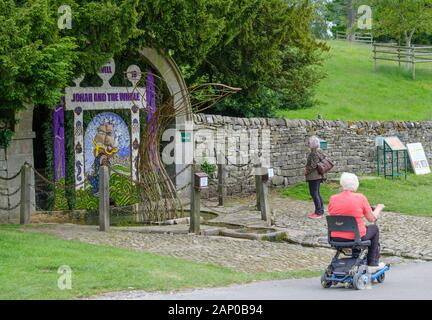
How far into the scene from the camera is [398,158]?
83.7 feet

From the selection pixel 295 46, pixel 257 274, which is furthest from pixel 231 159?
pixel 257 274

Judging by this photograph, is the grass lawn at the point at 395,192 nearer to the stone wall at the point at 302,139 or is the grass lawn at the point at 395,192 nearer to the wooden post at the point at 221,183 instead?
the stone wall at the point at 302,139

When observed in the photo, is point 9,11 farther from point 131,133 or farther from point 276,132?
point 276,132

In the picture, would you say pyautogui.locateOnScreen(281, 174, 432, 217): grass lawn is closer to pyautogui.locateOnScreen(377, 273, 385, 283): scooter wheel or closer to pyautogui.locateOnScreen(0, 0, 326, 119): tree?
pyautogui.locateOnScreen(0, 0, 326, 119): tree

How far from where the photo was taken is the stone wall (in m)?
21.7

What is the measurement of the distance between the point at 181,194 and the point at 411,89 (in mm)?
22825

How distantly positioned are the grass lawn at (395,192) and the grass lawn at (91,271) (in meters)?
8.17

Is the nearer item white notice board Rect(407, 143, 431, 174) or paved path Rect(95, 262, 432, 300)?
paved path Rect(95, 262, 432, 300)

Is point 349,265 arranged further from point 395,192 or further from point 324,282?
point 395,192

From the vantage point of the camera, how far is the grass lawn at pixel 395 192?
19.7 metres

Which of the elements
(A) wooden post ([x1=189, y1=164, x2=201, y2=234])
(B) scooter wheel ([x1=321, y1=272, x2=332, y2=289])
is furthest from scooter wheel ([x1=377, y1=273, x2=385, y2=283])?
(A) wooden post ([x1=189, y1=164, x2=201, y2=234])

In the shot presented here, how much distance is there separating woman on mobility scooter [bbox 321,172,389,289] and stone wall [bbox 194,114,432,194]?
10.5m
